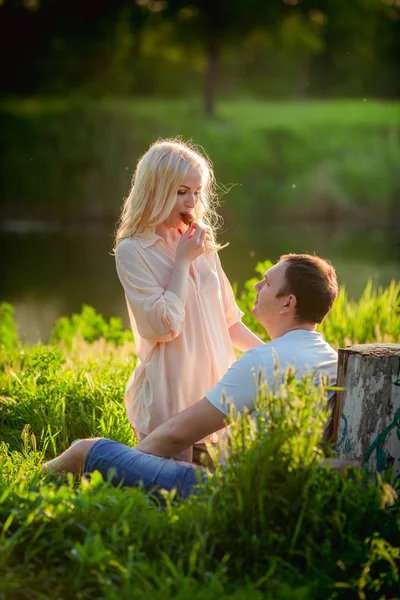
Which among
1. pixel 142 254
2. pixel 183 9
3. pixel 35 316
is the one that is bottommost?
pixel 35 316

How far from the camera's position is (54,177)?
35781 millimetres

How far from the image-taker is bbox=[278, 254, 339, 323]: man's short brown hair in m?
3.40

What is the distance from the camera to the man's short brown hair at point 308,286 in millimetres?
Answer: 3404

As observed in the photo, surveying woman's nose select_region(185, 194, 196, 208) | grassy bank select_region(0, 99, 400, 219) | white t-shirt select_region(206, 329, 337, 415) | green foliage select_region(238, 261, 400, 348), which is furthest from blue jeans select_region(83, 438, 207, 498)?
grassy bank select_region(0, 99, 400, 219)

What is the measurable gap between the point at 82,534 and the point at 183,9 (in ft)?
155

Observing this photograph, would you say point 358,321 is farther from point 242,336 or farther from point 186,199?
point 186,199

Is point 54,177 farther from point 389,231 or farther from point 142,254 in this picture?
point 142,254

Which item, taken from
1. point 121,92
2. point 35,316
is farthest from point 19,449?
point 121,92

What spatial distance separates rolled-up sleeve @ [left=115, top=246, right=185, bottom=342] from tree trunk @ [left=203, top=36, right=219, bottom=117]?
3894 cm

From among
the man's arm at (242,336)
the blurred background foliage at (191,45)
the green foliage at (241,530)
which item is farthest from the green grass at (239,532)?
the blurred background foliage at (191,45)

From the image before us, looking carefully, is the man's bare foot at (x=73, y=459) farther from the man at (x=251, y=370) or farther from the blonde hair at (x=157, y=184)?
the blonde hair at (x=157, y=184)

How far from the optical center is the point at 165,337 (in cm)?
Result: 368

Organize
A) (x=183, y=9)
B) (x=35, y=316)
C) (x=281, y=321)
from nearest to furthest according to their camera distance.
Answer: (x=281, y=321), (x=35, y=316), (x=183, y=9)

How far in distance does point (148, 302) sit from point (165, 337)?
17cm
